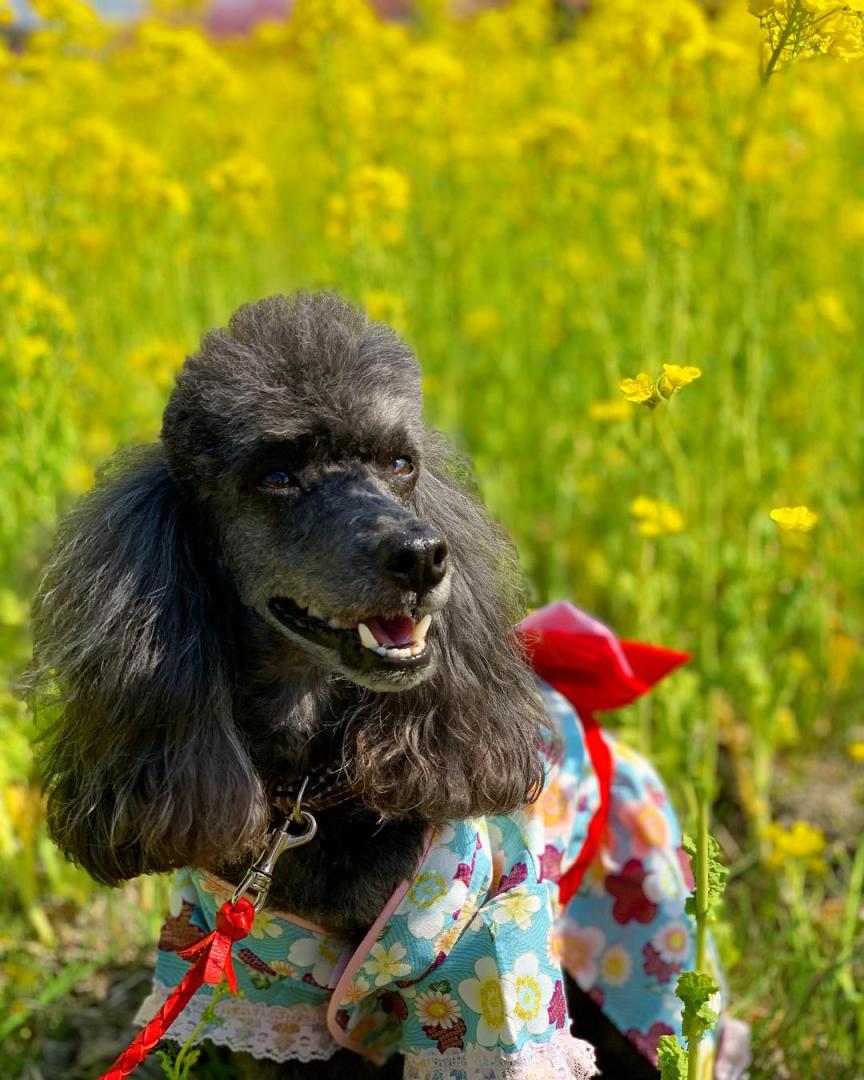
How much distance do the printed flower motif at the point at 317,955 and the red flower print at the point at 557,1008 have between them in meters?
0.31

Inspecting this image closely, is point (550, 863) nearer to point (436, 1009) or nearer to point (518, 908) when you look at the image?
point (518, 908)

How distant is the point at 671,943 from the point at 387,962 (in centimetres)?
55

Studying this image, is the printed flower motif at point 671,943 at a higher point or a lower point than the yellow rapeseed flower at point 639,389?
lower

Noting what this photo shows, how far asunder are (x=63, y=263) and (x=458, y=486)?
2055 millimetres

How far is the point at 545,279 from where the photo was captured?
13.3 ft

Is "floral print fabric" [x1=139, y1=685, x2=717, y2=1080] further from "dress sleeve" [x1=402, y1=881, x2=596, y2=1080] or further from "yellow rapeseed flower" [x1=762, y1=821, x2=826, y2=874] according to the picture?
"yellow rapeseed flower" [x1=762, y1=821, x2=826, y2=874]

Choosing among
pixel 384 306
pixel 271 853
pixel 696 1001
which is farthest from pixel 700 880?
pixel 384 306

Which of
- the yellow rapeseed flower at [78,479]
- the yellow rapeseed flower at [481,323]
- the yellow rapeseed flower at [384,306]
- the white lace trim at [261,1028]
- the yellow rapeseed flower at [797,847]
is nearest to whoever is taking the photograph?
the white lace trim at [261,1028]

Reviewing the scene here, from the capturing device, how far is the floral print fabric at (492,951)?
1728 mm

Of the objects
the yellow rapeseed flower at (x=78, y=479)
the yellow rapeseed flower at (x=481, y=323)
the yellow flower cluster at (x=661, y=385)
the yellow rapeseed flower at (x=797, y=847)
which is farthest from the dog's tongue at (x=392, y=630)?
the yellow rapeseed flower at (x=481, y=323)

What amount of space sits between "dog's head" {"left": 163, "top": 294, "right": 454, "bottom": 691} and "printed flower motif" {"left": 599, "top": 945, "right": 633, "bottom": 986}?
68cm

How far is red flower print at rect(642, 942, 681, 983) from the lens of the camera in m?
2.04

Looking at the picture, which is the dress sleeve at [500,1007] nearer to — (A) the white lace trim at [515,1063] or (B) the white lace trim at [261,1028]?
(A) the white lace trim at [515,1063]

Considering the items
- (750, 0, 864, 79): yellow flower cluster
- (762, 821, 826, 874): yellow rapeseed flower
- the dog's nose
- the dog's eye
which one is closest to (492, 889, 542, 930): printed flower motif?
the dog's nose
